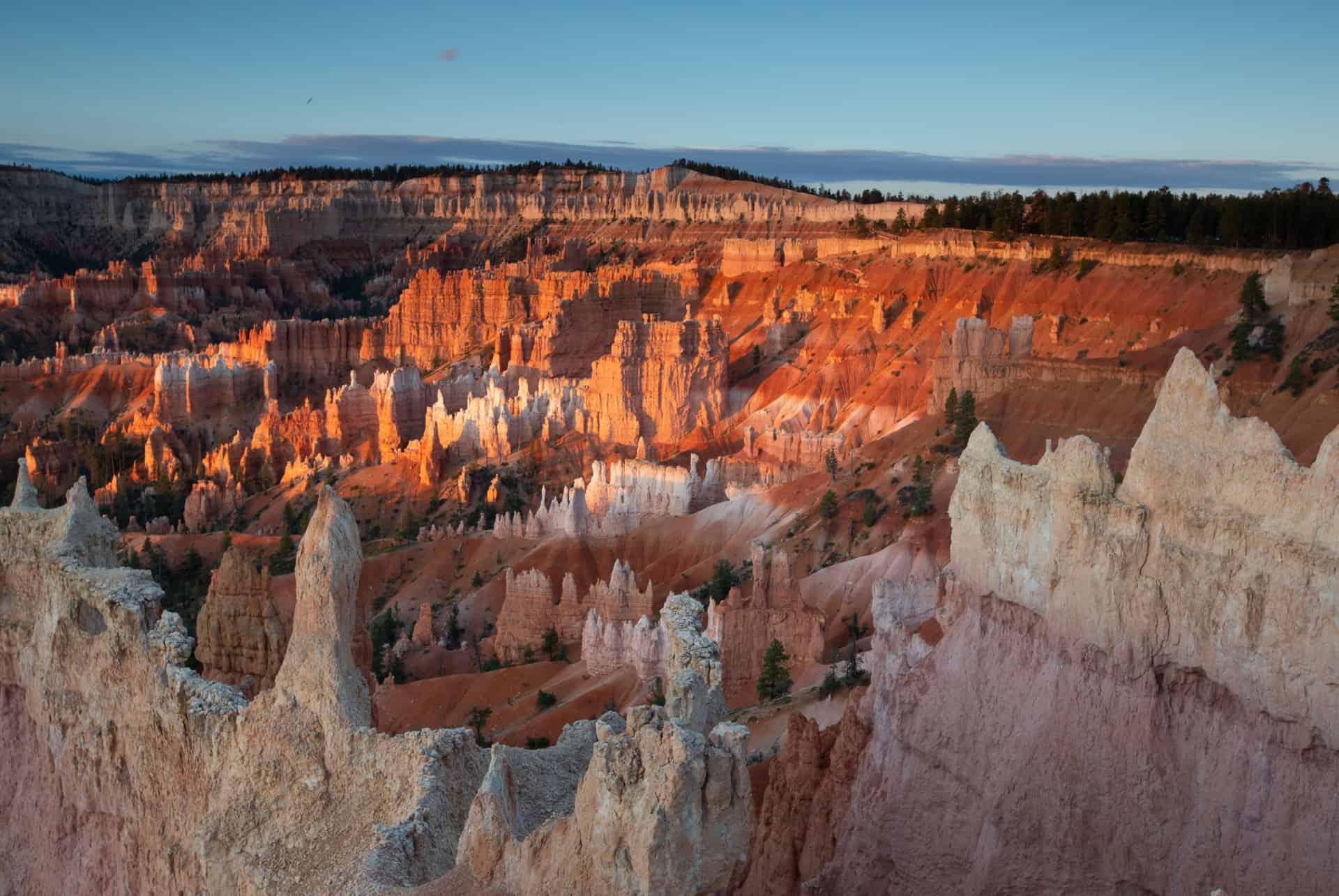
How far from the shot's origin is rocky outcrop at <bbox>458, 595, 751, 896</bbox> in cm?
1074

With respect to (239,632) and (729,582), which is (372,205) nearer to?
(729,582)

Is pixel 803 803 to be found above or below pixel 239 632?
below

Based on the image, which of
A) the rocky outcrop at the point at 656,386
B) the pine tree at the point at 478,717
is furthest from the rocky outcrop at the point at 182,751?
the rocky outcrop at the point at 656,386

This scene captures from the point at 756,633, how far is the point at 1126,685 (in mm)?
15436

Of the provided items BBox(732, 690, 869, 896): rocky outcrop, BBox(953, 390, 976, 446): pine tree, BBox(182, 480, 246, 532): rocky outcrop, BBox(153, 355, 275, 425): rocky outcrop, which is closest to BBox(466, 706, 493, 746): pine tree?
BBox(732, 690, 869, 896): rocky outcrop

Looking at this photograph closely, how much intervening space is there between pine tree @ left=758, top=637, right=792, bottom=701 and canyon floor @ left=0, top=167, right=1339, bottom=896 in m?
0.10

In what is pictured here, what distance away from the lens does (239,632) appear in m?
22.4

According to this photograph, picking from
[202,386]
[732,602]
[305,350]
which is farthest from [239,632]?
[305,350]

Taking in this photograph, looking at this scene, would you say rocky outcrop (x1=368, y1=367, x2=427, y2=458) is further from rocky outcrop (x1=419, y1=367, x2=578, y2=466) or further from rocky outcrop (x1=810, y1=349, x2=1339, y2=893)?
rocky outcrop (x1=810, y1=349, x2=1339, y2=893)

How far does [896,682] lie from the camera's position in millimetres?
19516

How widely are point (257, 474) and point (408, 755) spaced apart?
6091cm

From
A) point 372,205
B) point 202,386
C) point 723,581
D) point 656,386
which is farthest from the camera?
point 372,205

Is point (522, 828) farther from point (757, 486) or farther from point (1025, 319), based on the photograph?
point (1025, 319)

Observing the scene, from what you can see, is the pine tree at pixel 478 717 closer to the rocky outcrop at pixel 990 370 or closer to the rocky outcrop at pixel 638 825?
the rocky outcrop at pixel 638 825
